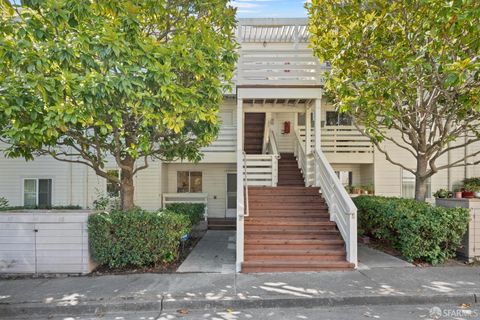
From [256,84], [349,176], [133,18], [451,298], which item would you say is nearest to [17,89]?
[133,18]

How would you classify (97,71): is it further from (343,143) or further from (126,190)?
(343,143)

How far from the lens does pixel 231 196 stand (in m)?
14.1

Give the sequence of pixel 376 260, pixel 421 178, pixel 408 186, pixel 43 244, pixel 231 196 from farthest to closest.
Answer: pixel 231 196 < pixel 408 186 < pixel 421 178 < pixel 376 260 < pixel 43 244

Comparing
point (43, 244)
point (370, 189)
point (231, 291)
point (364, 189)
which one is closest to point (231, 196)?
point (364, 189)

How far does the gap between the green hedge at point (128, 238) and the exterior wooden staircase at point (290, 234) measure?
5.95 ft

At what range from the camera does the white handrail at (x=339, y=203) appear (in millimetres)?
7156

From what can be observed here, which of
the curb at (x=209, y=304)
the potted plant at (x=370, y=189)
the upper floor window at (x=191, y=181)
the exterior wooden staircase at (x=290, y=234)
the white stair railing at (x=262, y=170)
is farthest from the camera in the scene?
the upper floor window at (x=191, y=181)

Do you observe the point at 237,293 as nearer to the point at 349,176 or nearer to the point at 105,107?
the point at 105,107

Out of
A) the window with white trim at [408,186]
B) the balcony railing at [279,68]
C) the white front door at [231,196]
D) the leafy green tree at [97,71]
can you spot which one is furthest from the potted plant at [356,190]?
the leafy green tree at [97,71]

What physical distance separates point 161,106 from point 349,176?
31.8 ft

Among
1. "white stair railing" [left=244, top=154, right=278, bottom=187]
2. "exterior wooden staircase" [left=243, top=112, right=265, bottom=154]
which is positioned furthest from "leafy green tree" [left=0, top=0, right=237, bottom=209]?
"exterior wooden staircase" [left=243, top=112, right=265, bottom=154]

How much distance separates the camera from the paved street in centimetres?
499

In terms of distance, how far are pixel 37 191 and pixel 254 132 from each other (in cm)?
874

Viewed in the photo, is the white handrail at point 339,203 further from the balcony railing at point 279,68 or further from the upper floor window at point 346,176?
the upper floor window at point 346,176
